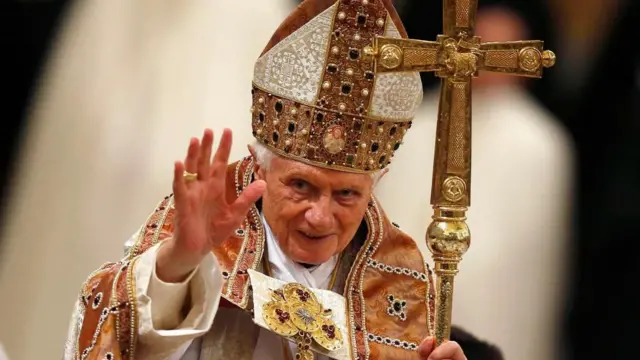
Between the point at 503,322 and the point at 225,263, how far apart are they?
1.59m

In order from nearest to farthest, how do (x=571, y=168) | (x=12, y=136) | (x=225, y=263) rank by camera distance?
(x=225, y=263) < (x=12, y=136) < (x=571, y=168)

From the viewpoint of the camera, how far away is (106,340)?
9.35 ft

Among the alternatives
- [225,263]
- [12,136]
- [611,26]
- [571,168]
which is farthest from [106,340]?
[611,26]

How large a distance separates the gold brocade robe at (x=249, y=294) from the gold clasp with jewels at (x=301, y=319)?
0.17ft

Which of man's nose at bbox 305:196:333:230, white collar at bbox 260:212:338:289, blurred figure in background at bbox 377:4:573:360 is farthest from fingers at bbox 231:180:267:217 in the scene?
blurred figure in background at bbox 377:4:573:360

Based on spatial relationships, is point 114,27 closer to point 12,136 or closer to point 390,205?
point 12,136

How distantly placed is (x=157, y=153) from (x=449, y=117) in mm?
1797

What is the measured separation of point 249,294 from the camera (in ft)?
10.2

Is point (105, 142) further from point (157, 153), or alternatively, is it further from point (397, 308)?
point (397, 308)

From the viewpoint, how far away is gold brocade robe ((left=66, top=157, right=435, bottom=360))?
2865mm

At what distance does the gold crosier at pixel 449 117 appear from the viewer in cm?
285

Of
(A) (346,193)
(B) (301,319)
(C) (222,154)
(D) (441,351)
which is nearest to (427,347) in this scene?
(D) (441,351)

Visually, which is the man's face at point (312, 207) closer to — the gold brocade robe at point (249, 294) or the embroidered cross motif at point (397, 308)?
the gold brocade robe at point (249, 294)

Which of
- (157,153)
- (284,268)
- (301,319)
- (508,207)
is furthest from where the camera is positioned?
(508,207)
